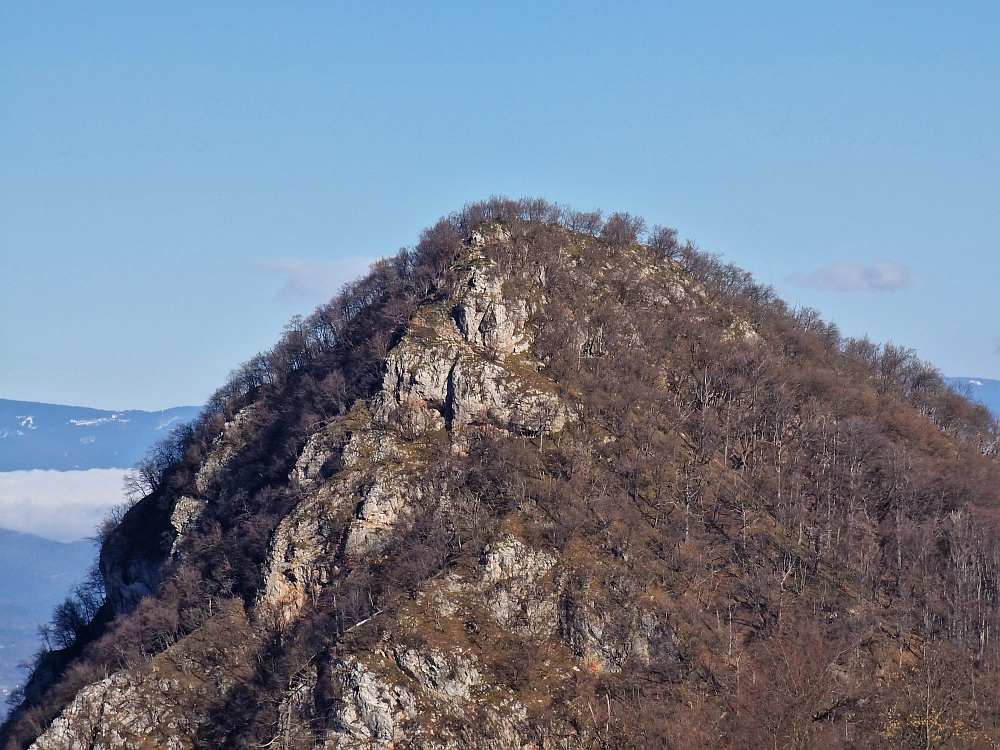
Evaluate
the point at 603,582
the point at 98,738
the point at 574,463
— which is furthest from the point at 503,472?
the point at 98,738

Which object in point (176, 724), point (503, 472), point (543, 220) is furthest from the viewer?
point (543, 220)

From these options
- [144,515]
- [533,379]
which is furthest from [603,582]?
[144,515]

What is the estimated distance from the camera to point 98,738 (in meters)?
98.0

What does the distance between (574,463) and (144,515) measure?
62.1m

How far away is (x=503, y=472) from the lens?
106562 mm

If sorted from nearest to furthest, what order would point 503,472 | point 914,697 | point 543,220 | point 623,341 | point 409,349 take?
point 914,697
point 503,472
point 409,349
point 623,341
point 543,220

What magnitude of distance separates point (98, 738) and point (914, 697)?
239 feet

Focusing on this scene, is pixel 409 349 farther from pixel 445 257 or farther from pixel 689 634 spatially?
pixel 689 634

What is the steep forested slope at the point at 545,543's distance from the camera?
92.2 meters

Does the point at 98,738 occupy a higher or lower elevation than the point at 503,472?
lower

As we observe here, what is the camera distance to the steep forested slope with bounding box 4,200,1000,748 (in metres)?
92.2

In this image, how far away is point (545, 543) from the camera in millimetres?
101500

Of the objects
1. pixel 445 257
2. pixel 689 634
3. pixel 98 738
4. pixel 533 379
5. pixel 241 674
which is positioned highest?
pixel 445 257

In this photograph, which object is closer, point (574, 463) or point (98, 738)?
point (98, 738)
